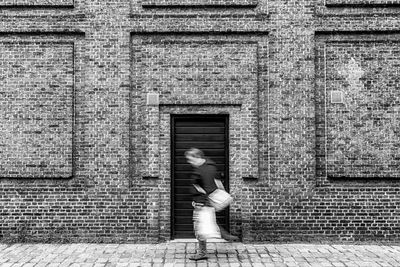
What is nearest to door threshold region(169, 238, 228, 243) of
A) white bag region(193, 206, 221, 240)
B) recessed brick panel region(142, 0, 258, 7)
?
white bag region(193, 206, 221, 240)

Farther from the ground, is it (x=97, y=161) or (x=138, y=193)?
(x=97, y=161)

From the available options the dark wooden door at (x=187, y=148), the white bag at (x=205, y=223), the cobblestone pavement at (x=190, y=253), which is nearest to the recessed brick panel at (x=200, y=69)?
the dark wooden door at (x=187, y=148)

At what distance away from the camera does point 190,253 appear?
331 inches

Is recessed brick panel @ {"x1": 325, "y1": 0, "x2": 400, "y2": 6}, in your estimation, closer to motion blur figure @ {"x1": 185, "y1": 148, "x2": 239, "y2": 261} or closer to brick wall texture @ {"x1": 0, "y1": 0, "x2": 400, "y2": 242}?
brick wall texture @ {"x1": 0, "y1": 0, "x2": 400, "y2": 242}

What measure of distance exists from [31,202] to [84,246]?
60.6 inches

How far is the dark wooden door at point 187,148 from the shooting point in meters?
9.62

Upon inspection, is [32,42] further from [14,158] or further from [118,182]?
[118,182]

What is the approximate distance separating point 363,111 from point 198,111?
3548mm

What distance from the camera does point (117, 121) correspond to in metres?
9.50

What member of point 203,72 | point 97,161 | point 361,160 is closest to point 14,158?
point 97,161

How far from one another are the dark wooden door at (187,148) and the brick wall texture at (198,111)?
0.20 m

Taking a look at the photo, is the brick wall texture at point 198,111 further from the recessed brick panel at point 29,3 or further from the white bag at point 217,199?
the white bag at point 217,199

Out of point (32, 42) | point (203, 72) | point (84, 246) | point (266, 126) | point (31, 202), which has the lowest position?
point (84, 246)

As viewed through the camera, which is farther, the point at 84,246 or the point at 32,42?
the point at 32,42
